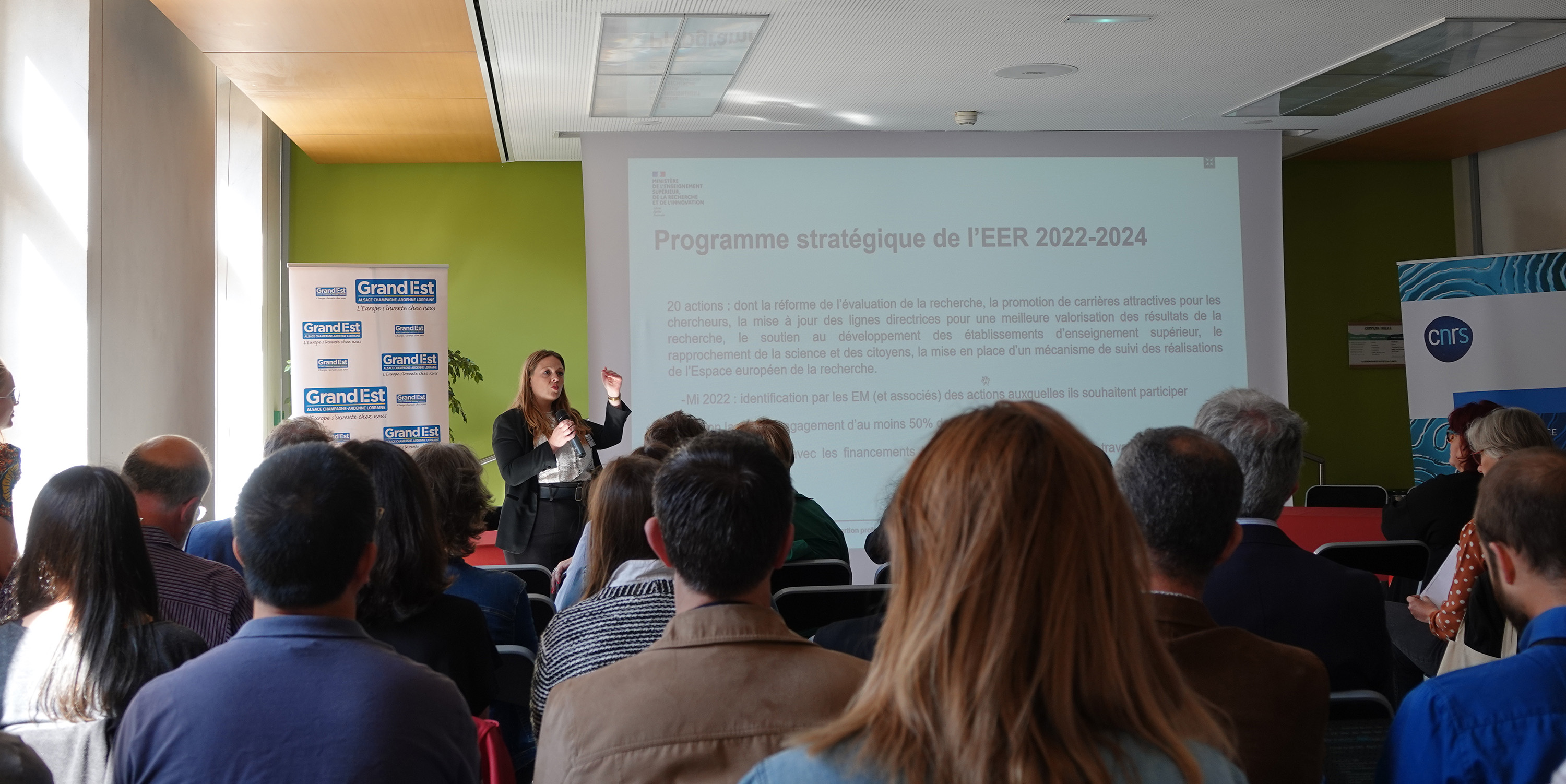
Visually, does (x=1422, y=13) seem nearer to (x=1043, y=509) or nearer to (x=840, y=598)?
(x=840, y=598)

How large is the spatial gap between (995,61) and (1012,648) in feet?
16.1

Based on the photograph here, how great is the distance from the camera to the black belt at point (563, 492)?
15.0ft

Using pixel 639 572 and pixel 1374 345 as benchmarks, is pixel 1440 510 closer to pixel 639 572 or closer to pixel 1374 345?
pixel 639 572

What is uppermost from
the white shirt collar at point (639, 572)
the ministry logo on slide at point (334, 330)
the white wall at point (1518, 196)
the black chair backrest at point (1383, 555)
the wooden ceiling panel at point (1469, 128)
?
the wooden ceiling panel at point (1469, 128)

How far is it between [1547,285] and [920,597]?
7.71 meters

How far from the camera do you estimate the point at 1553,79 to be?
5.97 metres

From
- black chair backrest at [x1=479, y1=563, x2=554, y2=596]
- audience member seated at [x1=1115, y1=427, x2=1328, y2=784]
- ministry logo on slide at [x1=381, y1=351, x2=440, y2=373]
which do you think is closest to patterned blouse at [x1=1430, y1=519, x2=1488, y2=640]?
audience member seated at [x1=1115, y1=427, x2=1328, y2=784]

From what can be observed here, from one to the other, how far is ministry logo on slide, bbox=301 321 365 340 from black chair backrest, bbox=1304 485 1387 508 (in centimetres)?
522

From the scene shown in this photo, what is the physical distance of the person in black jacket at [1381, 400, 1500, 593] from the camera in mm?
3545

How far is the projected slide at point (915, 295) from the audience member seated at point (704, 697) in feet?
16.1

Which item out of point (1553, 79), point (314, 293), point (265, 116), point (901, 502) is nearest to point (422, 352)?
point (314, 293)

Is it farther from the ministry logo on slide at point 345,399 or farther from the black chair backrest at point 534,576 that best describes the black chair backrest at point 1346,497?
the ministry logo on slide at point 345,399

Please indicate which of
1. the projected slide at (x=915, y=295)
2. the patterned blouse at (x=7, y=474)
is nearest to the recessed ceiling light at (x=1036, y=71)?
the projected slide at (x=915, y=295)

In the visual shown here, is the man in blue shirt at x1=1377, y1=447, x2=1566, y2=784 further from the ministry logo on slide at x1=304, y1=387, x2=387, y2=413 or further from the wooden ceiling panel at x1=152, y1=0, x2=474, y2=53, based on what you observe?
the ministry logo on slide at x1=304, y1=387, x2=387, y2=413
